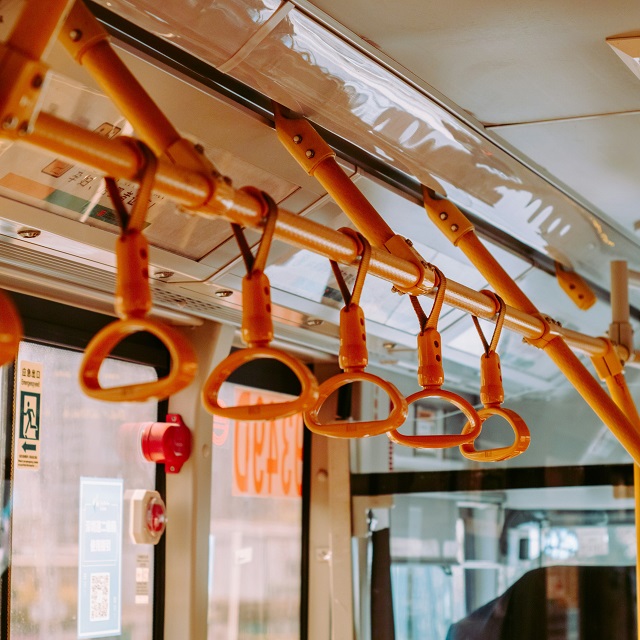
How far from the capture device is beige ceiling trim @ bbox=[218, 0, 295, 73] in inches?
73.0

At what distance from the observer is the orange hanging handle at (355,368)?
1.65 m

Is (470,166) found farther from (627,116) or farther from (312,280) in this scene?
(312,280)

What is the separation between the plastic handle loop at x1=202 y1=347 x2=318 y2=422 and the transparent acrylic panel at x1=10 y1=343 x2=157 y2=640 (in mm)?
1771

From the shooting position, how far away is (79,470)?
3.31 meters

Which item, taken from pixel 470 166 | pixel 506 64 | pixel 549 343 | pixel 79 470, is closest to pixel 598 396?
pixel 549 343

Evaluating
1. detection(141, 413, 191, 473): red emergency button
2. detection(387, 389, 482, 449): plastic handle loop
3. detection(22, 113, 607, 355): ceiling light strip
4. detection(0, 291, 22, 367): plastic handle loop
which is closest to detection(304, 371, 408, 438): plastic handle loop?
detection(387, 389, 482, 449): plastic handle loop

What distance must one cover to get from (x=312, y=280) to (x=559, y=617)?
2046mm

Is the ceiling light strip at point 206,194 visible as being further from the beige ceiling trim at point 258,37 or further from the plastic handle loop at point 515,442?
the beige ceiling trim at point 258,37

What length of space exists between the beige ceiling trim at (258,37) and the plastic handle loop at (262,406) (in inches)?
29.5

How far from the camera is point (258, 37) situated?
1.90 metres

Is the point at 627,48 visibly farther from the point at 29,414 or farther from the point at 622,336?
the point at 29,414

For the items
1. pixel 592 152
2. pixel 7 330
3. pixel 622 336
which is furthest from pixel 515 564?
pixel 7 330

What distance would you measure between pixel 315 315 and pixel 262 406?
1.96 metres

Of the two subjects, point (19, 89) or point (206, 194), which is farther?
point (206, 194)
